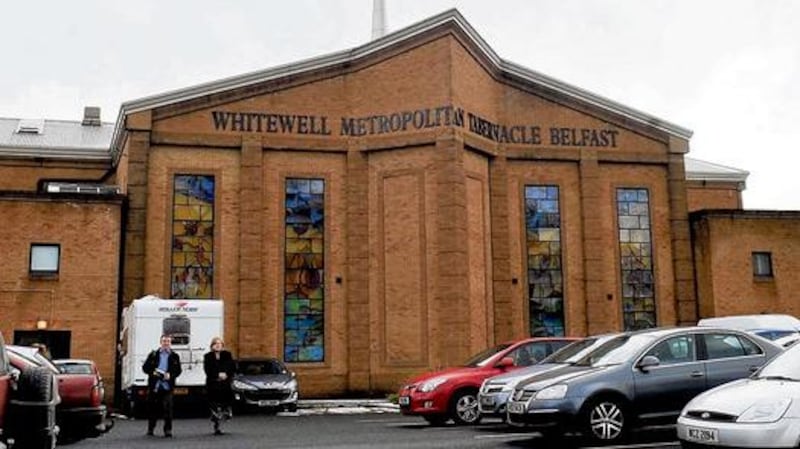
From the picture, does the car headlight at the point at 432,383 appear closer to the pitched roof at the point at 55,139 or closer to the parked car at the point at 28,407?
the parked car at the point at 28,407

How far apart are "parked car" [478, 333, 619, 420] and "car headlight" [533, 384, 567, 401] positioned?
3.65 feet

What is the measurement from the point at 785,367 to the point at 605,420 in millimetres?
2630

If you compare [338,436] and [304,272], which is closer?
[338,436]

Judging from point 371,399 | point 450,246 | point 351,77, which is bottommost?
point 371,399

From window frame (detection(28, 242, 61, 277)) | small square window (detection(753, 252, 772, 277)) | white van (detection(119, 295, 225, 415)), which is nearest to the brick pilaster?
white van (detection(119, 295, 225, 415))

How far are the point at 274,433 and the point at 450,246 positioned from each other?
11729mm

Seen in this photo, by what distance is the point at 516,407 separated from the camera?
39.8 ft

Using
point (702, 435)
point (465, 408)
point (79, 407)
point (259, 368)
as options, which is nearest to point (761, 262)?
point (259, 368)

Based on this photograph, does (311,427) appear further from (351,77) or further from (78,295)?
(351,77)

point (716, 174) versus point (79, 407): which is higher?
point (716, 174)

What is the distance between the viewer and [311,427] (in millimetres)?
16953

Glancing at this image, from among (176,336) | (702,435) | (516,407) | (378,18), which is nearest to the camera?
(702,435)

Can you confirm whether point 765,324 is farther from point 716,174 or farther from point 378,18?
point 378,18

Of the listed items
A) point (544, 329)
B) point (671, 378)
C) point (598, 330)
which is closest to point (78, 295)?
point (544, 329)
